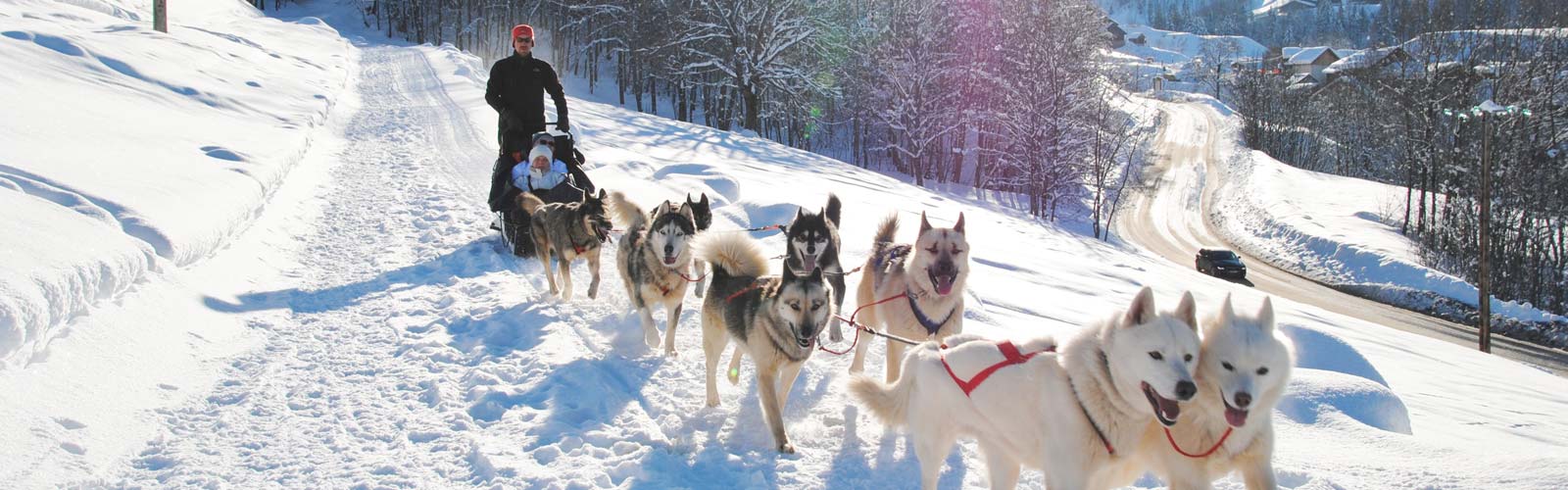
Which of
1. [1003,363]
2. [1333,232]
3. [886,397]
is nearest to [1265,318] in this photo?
[1003,363]

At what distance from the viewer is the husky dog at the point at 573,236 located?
7.55 m

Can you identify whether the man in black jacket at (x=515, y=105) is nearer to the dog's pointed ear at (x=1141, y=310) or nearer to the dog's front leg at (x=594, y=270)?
the dog's front leg at (x=594, y=270)

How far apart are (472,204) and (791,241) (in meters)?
6.12

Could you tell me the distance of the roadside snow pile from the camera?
5.26 metres

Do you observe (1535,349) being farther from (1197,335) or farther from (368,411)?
(368,411)

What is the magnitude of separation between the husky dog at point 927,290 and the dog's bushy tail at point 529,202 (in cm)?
402

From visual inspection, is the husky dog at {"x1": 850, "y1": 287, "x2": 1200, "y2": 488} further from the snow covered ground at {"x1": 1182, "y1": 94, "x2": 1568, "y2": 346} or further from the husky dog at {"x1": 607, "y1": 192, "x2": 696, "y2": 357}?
the snow covered ground at {"x1": 1182, "y1": 94, "x2": 1568, "y2": 346}

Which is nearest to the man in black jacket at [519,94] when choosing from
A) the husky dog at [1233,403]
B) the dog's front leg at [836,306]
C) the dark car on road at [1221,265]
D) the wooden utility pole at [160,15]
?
the dog's front leg at [836,306]

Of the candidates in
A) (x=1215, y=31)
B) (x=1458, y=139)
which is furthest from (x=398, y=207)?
(x=1215, y=31)

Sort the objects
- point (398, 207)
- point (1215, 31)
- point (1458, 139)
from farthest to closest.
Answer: point (1215, 31) < point (1458, 139) < point (398, 207)

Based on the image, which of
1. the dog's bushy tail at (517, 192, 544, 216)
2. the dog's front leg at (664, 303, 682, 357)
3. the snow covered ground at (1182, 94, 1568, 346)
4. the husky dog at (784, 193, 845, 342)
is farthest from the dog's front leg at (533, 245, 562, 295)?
the snow covered ground at (1182, 94, 1568, 346)

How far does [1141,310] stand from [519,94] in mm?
7689

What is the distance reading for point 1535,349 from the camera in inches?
883

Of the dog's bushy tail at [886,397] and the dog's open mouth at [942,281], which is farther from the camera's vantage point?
the dog's open mouth at [942,281]
